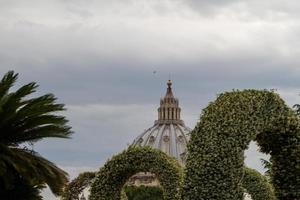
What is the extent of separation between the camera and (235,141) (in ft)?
51.0

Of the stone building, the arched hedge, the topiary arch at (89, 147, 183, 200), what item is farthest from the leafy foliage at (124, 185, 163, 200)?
the topiary arch at (89, 147, 183, 200)

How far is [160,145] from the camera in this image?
143750mm

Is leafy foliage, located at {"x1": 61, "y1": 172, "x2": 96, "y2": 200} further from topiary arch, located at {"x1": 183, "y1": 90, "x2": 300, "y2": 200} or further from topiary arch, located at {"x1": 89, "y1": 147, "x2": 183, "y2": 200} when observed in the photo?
topiary arch, located at {"x1": 183, "y1": 90, "x2": 300, "y2": 200}

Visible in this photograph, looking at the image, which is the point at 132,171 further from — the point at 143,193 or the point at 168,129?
the point at 168,129

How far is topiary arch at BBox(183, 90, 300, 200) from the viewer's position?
15320 millimetres

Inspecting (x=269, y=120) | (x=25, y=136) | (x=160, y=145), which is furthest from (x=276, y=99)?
(x=160, y=145)

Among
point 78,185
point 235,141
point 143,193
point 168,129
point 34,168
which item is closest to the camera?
point 235,141

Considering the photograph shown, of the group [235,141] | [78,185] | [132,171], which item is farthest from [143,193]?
[235,141]

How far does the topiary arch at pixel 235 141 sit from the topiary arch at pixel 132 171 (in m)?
4.34

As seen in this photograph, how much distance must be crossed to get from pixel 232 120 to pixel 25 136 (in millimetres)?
6625

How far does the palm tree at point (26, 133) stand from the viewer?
19.0m

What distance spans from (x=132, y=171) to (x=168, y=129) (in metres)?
128

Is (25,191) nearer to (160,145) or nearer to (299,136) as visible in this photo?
(299,136)

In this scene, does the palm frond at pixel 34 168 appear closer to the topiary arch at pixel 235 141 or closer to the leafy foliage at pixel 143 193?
the topiary arch at pixel 235 141
